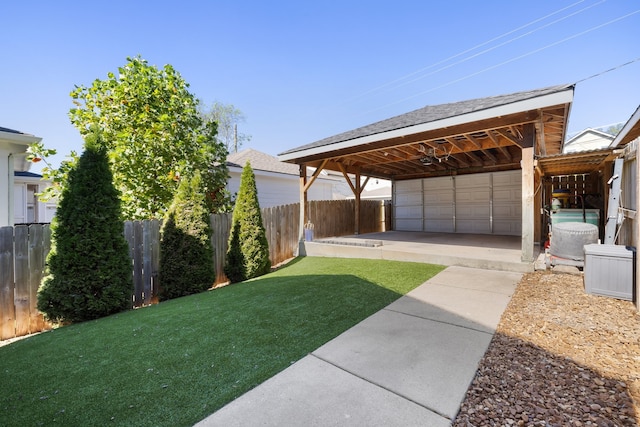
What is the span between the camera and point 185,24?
342 inches

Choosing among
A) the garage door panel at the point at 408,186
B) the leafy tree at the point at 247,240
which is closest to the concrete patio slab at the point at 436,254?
the leafy tree at the point at 247,240

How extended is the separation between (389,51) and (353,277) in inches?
500

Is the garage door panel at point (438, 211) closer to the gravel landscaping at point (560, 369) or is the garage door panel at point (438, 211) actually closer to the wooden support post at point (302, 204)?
the wooden support post at point (302, 204)

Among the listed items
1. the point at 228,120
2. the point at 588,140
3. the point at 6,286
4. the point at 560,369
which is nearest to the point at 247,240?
the point at 6,286

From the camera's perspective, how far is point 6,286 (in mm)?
3613

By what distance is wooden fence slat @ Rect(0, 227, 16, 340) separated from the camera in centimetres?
358

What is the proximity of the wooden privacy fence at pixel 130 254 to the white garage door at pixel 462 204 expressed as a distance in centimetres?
667

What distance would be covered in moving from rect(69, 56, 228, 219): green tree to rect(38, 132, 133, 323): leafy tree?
2181 mm

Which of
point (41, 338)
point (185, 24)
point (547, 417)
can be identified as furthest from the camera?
point (185, 24)

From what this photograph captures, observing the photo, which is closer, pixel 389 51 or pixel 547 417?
pixel 547 417

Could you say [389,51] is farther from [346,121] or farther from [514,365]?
[514,365]

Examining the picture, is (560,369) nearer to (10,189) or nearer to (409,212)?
(10,189)

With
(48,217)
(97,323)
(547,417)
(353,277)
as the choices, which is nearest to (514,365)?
(547,417)

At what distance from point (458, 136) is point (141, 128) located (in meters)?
7.50
